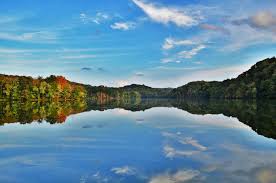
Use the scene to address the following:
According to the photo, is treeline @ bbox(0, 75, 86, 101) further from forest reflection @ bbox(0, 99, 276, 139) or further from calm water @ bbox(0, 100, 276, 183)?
calm water @ bbox(0, 100, 276, 183)

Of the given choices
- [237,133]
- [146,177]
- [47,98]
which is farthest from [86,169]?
[47,98]

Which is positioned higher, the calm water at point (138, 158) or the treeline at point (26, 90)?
the treeline at point (26, 90)

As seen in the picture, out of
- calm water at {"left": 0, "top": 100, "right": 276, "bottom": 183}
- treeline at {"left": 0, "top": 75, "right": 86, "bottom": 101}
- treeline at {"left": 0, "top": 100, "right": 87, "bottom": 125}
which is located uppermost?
treeline at {"left": 0, "top": 75, "right": 86, "bottom": 101}

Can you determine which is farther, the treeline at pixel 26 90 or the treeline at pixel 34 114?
the treeline at pixel 26 90

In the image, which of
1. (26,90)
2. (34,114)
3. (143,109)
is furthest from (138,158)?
(26,90)

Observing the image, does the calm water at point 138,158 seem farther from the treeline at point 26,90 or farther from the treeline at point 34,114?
the treeline at point 26,90

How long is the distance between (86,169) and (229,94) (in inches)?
6512

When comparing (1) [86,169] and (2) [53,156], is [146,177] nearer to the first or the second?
(1) [86,169]

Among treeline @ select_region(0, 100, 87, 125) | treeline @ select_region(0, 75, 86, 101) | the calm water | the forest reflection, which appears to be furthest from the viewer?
treeline @ select_region(0, 75, 86, 101)

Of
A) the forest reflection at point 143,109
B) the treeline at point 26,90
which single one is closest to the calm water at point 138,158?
the forest reflection at point 143,109

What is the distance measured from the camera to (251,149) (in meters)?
19.1

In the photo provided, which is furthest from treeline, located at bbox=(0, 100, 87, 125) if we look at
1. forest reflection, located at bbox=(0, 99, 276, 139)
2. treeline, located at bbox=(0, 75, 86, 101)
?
treeline, located at bbox=(0, 75, 86, 101)

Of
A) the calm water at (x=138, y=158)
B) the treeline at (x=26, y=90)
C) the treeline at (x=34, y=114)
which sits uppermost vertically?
the treeline at (x=26, y=90)

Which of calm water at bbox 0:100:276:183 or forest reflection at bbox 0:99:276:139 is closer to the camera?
calm water at bbox 0:100:276:183
